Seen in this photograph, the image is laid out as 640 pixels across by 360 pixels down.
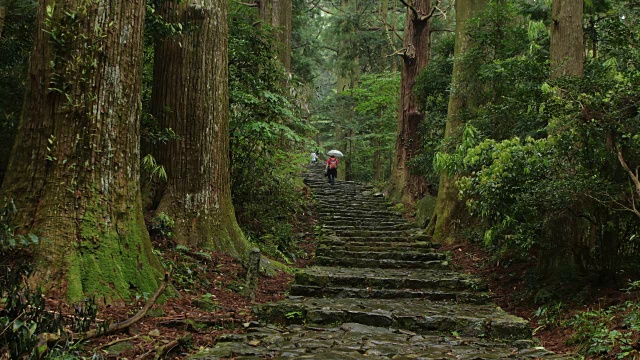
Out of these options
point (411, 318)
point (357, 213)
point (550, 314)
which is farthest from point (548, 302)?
point (357, 213)

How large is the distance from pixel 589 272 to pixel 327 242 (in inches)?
224

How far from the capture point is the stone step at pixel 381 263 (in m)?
9.35

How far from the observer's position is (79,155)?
4.48 m

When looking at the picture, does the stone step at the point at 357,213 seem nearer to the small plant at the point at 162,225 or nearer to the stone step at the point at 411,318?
the stone step at the point at 411,318

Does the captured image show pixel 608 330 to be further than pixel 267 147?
No

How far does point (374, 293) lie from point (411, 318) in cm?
162

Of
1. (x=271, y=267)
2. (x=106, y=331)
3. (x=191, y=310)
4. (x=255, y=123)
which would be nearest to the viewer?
(x=106, y=331)

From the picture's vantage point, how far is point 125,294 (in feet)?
14.9

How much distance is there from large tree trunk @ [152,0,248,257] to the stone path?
5.31 feet

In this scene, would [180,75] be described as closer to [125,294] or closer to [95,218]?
[95,218]

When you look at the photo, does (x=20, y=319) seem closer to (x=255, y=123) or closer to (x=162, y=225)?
(x=162, y=225)

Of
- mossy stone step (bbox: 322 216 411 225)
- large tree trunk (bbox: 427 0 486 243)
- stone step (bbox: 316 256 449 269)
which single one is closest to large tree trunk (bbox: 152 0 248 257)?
stone step (bbox: 316 256 449 269)

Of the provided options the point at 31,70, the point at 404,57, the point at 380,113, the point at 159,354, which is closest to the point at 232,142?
the point at 31,70

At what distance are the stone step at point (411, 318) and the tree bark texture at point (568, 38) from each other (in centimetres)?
387
